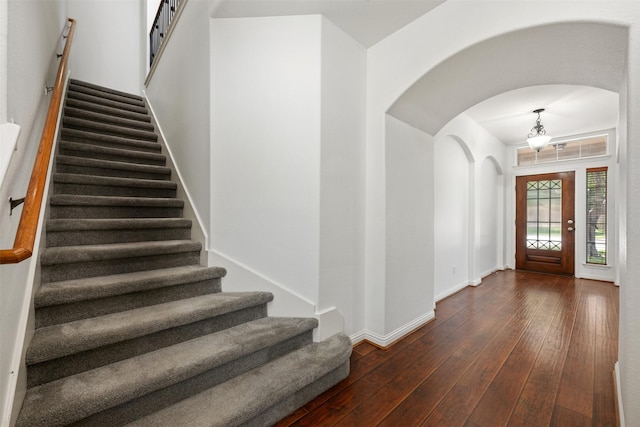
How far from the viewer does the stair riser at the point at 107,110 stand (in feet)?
11.4

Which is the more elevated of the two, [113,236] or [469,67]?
[469,67]

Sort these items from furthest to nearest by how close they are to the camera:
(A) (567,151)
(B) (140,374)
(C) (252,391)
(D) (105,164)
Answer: (A) (567,151) < (D) (105,164) < (C) (252,391) < (B) (140,374)

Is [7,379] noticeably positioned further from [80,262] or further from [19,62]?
[19,62]

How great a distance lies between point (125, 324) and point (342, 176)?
1708mm

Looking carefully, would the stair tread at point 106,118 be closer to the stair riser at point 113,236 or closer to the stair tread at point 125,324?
the stair riser at point 113,236

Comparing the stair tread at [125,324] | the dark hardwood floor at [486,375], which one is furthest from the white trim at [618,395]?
the stair tread at [125,324]

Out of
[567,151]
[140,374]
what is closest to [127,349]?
[140,374]

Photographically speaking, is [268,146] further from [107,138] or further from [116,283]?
[107,138]

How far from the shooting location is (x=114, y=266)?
194 centimetres

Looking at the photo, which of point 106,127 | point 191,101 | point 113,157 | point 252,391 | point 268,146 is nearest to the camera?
point 252,391

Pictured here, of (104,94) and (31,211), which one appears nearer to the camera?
(31,211)

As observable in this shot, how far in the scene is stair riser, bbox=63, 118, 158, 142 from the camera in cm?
307

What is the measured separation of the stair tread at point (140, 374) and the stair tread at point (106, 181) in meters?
1.76

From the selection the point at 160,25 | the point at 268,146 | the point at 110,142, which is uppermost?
the point at 160,25
